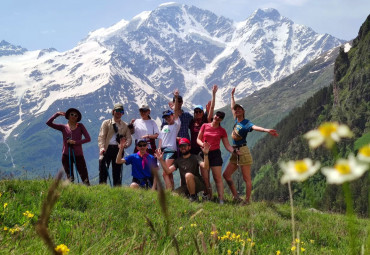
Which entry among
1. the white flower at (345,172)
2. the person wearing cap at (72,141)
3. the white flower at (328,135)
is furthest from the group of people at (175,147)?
the white flower at (345,172)

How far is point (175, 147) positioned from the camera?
12414mm

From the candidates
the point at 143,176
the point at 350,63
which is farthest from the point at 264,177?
the point at 143,176

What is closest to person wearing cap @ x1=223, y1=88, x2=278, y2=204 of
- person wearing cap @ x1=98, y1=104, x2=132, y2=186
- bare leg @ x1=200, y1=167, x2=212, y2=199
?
bare leg @ x1=200, y1=167, x2=212, y2=199

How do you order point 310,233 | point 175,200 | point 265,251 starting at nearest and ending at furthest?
1. point 265,251
2. point 310,233
3. point 175,200

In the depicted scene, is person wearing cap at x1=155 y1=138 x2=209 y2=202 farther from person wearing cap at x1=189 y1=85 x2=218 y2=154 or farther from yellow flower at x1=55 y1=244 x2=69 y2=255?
yellow flower at x1=55 y1=244 x2=69 y2=255

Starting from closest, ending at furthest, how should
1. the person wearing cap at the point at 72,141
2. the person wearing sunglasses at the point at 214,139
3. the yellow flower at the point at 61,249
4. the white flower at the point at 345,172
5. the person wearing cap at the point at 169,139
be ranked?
the white flower at the point at 345,172
the yellow flower at the point at 61,249
the person wearing sunglasses at the point at 214,139
the person wearing cap at the point at 72,141
the person wearing cap at the point at 169,139

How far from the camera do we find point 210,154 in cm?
1179

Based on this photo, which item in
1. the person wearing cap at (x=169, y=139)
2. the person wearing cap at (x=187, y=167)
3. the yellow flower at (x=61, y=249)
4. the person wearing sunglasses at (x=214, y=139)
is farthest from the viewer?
the person wearing cap at (x=169, y=139)

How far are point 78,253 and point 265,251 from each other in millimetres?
2985

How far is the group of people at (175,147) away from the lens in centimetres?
1167

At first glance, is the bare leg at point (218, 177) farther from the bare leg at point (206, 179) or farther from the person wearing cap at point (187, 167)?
the person wearing cap at point (187, 167)

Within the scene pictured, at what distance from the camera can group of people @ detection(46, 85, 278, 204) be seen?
38.3 ft

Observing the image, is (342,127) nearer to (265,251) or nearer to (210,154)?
(265,251)

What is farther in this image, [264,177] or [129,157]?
[264,177]
